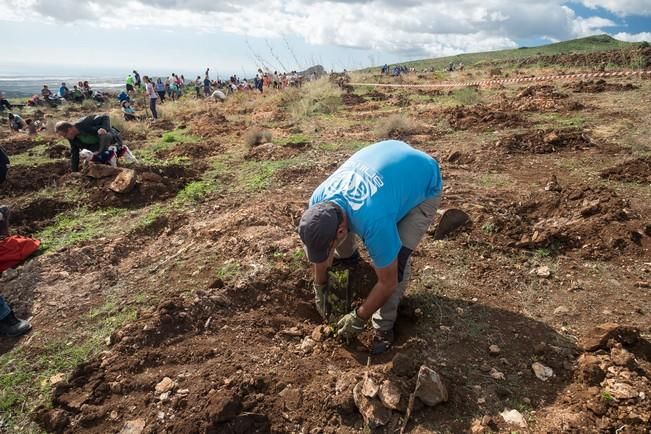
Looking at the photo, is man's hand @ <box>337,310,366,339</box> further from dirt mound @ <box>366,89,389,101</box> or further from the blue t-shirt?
dirt mound @ <box>366,89,389,101</box>

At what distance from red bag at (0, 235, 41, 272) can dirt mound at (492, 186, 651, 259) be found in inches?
186

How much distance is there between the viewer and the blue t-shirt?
6.74ft

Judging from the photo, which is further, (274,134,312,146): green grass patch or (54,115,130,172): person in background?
(274,134,312,146): green grass patch

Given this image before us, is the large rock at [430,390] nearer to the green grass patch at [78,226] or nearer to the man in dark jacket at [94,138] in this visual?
the green grass patch at [78,226]

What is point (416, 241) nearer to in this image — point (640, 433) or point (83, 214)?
point (640, 433)

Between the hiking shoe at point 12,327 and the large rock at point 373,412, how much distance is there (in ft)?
8.77

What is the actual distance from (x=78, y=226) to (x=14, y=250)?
2.83ft

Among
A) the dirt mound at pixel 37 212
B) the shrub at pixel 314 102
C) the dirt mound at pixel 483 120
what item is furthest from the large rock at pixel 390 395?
the shrub at pixel 314 102

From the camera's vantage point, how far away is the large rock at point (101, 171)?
620cm

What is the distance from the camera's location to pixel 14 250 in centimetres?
424

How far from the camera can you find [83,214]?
5445 mm

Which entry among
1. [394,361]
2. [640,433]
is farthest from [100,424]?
[640,433]

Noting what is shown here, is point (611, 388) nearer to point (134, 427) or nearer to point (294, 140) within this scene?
point (134, 427)

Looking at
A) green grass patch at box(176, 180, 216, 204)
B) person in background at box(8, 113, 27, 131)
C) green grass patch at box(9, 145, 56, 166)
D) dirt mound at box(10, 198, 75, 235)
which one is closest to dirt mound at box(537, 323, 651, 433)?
green grass patch at box(176, 180, 216, 204)
